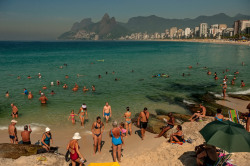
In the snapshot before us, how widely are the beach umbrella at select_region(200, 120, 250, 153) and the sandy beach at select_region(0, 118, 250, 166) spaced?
221 centimetres

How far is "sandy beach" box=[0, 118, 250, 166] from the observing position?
8270 mm

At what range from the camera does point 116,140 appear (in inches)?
340

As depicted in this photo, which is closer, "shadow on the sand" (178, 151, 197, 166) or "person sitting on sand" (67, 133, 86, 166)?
"person sitting on sand" (67, 133, 86, 166)

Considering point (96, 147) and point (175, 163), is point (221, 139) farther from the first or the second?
point (96, 147)

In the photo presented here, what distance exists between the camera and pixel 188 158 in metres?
8.75

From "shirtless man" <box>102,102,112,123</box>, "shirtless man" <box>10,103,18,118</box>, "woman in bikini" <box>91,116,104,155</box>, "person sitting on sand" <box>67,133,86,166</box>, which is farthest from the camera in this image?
"shirtless man" <box>10,103,18,118</box>

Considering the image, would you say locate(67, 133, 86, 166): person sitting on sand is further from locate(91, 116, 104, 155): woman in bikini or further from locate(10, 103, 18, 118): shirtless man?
locate(10, 103, 18, 118): shirtless man

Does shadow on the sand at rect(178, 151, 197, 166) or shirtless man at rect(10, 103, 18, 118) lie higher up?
shirtless man at rect(10, 103, 18, 118)

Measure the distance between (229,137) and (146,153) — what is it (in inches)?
175

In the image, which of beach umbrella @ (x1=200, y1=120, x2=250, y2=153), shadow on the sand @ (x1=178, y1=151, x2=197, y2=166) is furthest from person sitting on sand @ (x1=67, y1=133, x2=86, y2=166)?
beach umbrella @ (x1=200, y1=120, x2=250, y2=153)

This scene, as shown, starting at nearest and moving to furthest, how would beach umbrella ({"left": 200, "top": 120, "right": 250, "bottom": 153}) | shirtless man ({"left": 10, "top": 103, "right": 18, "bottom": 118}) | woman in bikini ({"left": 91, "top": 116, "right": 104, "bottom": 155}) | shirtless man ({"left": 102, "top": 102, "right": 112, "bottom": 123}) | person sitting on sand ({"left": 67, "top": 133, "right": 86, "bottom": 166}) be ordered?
beach umbrella ({"left": 200, "top": 120, "right": 250, "bottom": 153})
person sitting on sand ({"left": 67, "top": 133, "right": 86, "bottom": 166})
woman in bikini ({"left": 91, "top": 116, "right": 104, "bottom": 155})
shirtless man ({"left": 102, "top": 102, "right": 112, "bottom": 123})
shirtless man ({"left": 10, "top": 103, "right": 18, "bottom": 118})

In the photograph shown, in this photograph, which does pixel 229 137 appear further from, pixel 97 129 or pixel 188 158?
pixel 97 129

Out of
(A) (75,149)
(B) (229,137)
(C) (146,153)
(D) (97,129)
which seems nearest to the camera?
(B) (229,137)

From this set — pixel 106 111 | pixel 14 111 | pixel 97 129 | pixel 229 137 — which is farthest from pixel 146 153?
pixel 14 111
